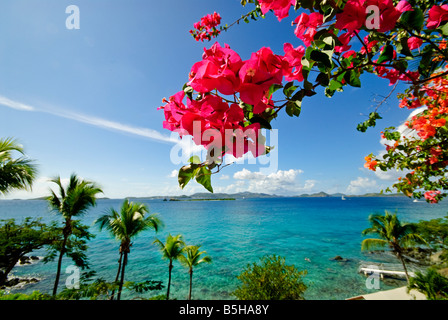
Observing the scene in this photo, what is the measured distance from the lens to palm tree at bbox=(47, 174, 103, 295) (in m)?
7.55

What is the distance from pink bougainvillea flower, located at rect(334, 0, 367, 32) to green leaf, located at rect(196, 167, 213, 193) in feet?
2.11

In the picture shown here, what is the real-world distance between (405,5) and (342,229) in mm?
40708

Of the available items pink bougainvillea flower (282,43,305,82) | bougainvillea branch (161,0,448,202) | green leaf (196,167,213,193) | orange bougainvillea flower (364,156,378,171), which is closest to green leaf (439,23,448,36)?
bougainvillea branch (161,0,448,202)

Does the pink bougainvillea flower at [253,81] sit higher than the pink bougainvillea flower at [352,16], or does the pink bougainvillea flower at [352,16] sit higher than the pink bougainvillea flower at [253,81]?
the pink bougainvillea flower at [352,16]

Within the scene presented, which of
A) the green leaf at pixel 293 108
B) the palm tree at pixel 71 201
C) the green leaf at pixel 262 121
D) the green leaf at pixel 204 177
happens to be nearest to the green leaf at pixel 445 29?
the green leaf at pixel 293 108

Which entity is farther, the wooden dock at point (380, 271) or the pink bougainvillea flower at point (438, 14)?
the wooden dock at point (380, 271)

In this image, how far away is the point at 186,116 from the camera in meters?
0.57

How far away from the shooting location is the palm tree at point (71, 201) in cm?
755

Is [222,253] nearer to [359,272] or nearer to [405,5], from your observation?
[359,272]

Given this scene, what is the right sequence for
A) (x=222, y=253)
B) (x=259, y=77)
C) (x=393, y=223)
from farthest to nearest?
(x=222, y=253) → (x=393, y=223) → (x=259, y=77)

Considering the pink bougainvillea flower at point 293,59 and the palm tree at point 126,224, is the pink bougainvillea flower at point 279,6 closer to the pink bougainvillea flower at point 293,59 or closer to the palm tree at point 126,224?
the pink bougainvillea flower at point 293,59

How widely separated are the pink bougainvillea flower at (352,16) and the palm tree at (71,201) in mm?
9794

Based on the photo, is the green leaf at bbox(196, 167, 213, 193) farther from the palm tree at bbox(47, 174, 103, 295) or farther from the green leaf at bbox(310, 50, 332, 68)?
Answer: the palm tree at bbox(47, 174, 103, 295)
